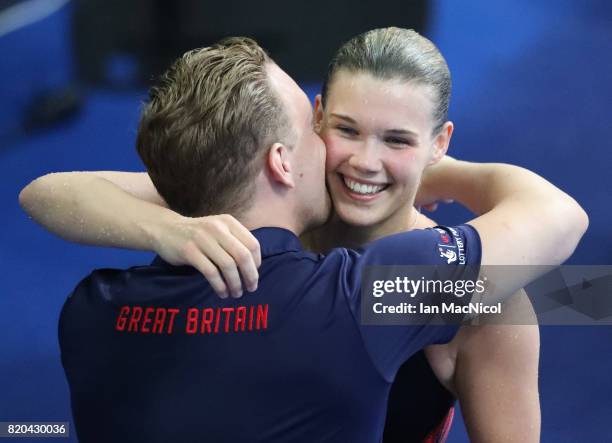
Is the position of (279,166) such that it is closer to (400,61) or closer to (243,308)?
(243,308)

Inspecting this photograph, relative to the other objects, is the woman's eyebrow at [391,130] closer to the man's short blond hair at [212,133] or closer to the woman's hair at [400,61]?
the woman's hair at [400,61]

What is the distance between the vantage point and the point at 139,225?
1476 millimetres

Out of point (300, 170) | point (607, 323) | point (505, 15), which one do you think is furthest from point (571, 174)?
point (300, 170)

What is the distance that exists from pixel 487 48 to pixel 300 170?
304 centimetres

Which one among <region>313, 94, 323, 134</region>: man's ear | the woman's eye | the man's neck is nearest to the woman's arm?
the man's neck

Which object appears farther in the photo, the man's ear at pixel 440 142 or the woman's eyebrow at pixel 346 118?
the man's ear at pixel 440 142

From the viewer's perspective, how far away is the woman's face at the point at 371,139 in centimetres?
183

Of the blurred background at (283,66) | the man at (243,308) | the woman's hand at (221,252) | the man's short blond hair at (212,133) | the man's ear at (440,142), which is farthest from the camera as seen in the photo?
the blurred background at (283,66)

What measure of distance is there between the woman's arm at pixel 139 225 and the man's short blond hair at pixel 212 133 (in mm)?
64

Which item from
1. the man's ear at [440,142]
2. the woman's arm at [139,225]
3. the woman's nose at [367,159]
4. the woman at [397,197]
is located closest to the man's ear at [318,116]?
the woman at [397,197]

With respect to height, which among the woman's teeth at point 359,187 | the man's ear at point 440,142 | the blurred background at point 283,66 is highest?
the man's ear at point 440,142

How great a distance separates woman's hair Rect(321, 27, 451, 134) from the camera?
1834mm

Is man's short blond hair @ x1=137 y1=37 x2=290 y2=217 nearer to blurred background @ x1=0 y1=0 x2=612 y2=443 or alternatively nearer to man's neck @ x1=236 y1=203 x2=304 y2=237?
man's neck @ x1=236 y1=203 x2=304 y2=237

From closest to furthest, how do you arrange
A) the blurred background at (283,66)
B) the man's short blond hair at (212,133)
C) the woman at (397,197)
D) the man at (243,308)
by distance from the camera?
the man at (243,308) → the man's short blond hair at (212,133) → the woman at (397,197) → the blurred background at (283,66)
